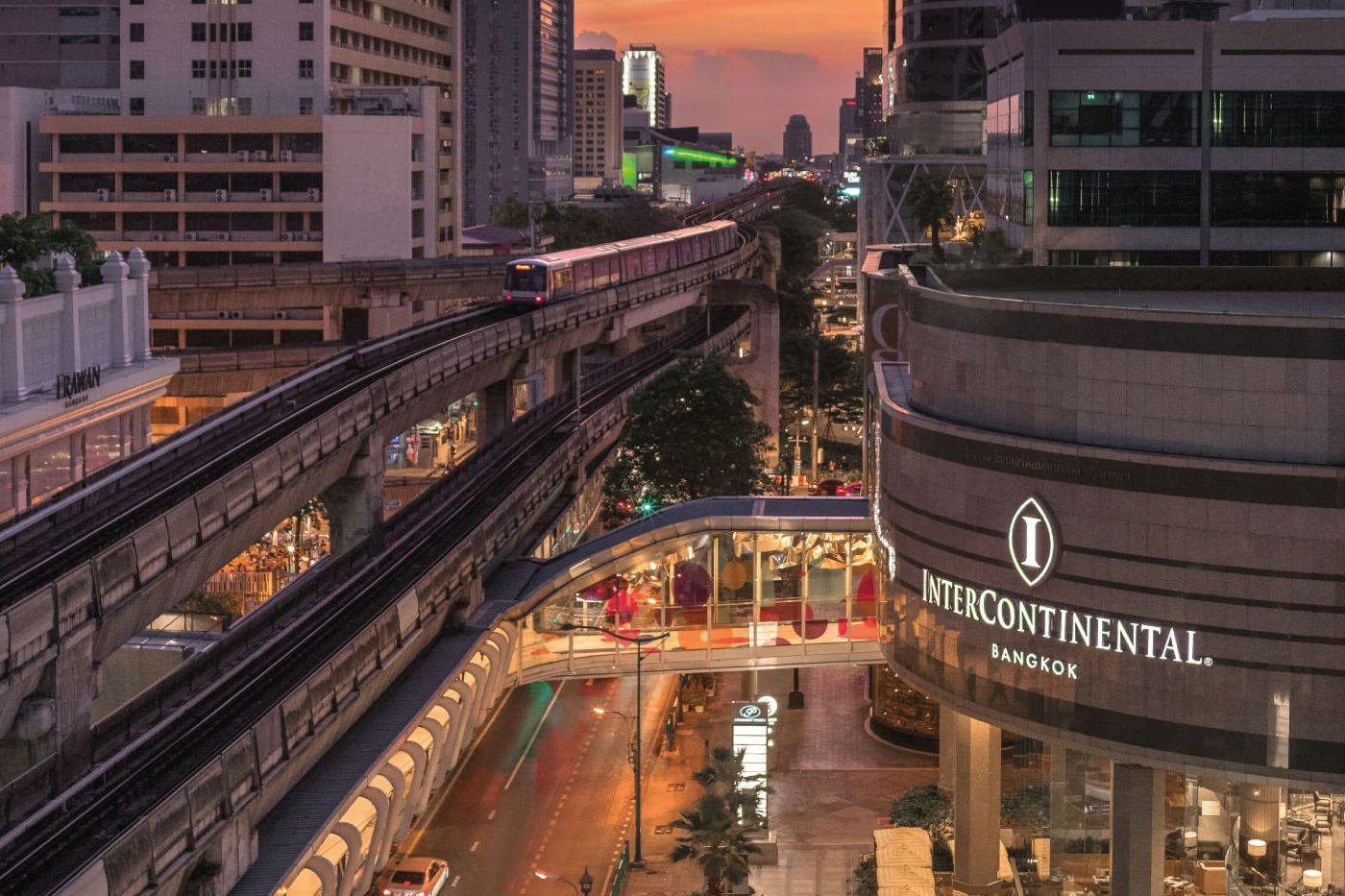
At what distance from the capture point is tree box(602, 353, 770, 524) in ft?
295

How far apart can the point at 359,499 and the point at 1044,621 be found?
114ft

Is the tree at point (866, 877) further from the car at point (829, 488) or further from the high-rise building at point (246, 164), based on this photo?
the high-rise building at point (246, 164)

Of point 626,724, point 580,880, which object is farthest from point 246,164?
point 580,880

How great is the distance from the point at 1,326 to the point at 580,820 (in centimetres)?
2313

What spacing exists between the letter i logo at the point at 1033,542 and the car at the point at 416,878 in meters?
20.9

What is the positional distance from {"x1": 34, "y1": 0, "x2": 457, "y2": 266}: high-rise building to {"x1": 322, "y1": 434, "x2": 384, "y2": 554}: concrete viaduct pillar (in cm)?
7362

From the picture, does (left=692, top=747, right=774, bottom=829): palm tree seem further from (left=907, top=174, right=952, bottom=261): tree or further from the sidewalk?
(left=907, top=174, right=952, bottom=261): tree

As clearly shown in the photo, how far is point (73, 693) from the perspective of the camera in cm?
4125

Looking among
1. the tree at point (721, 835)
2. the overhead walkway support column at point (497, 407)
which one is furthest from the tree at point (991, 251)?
the tree at point (721, 835)

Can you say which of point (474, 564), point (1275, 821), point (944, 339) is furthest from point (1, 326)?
point (1275, 821)

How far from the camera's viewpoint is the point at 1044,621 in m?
39.6

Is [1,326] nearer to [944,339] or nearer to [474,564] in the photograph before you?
[474,564]

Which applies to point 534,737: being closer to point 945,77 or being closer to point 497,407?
point 497,407

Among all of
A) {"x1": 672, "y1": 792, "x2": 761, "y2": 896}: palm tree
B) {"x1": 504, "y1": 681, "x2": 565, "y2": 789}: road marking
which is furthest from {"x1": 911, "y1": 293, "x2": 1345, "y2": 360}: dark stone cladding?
{"x1": 504, "y1": 681, "x2": 565, "y2": 789}: road marking
